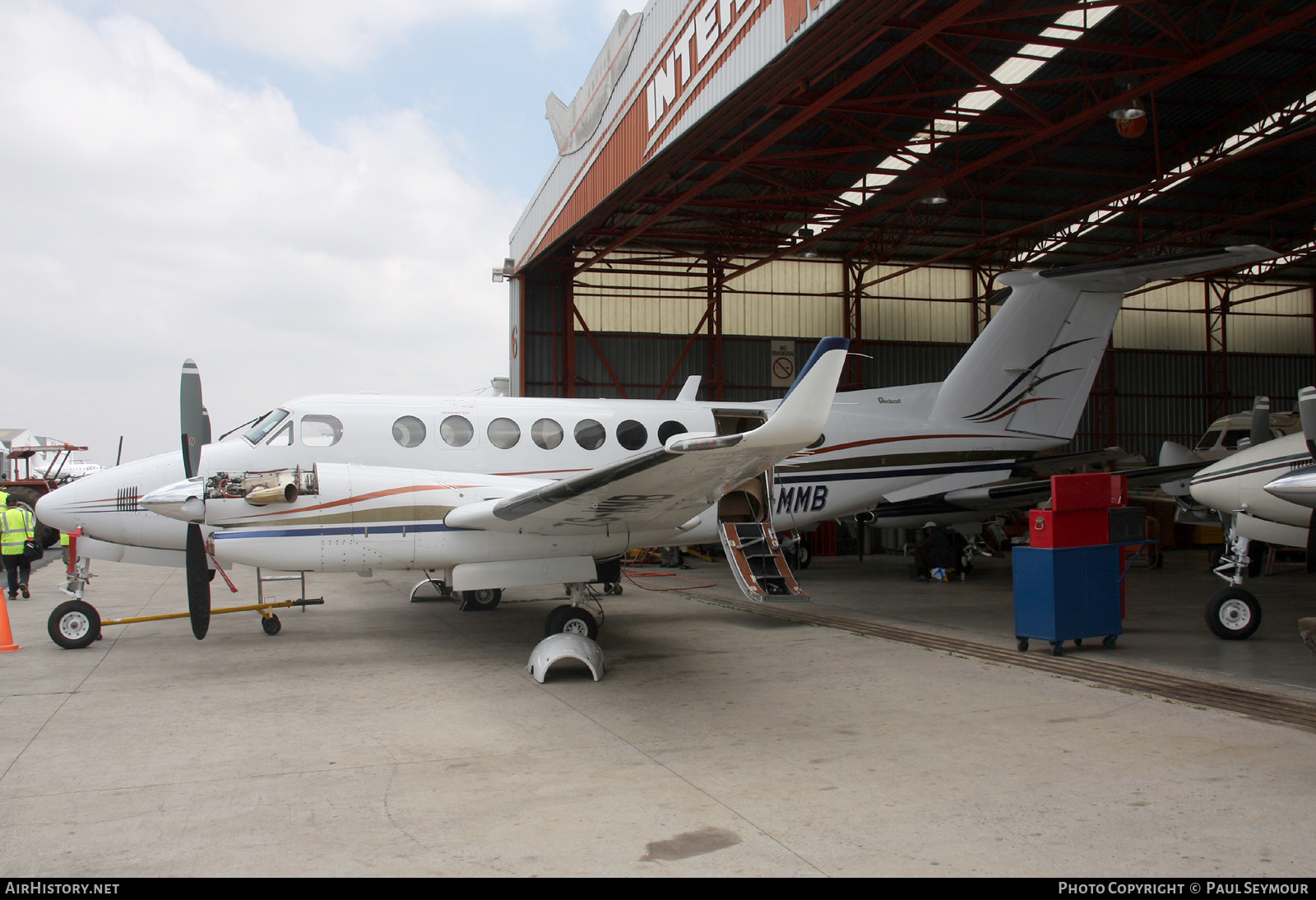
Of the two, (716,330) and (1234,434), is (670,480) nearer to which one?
(716,330)

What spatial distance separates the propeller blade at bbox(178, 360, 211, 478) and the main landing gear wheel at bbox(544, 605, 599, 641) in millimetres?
4039

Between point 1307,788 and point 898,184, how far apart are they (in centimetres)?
1786

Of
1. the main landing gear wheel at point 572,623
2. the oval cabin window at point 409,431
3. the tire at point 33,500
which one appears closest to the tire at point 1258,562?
the main landing gear wheel at point 572,623

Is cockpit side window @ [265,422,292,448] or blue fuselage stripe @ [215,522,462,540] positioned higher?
cockpit side window @ [265,422,292,448]

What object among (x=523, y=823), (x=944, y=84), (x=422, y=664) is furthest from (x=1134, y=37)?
(x=523, y=823)

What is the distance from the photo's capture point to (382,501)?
27.2 ft

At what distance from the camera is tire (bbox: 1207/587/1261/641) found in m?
9.22

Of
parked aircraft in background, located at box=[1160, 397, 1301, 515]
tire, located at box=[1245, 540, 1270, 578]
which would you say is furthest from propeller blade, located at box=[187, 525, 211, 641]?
tire, located at box=[1245, 540, 1270, 578]

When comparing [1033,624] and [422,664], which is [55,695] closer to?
[422,664]

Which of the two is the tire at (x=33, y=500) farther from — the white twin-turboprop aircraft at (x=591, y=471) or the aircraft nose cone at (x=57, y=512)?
the aircraft nose cone at (x=57, y=512)

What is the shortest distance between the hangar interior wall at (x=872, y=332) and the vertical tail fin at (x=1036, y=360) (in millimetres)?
9895

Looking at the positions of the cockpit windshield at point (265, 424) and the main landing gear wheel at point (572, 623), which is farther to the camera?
the cockpit windshield at point (265, 424)

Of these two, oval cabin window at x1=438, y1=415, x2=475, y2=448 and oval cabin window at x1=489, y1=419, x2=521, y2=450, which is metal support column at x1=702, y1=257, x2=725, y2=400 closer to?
oval cabin window at x1=489, y1=419, x2=521, y2=450

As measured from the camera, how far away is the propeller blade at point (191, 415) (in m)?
8.81
